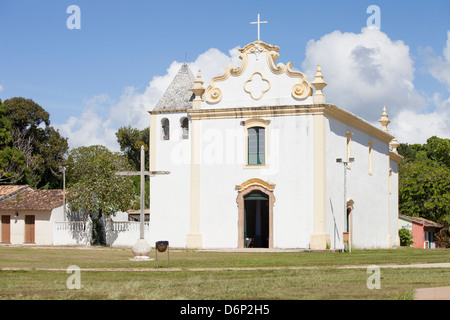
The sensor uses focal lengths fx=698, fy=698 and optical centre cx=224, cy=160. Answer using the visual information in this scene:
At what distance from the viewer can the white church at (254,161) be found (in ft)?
109

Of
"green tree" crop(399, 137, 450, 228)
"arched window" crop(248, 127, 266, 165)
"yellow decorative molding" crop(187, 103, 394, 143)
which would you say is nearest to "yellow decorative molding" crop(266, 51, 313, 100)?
"yellow decorative molding" crop(187, 103, 394, 143)

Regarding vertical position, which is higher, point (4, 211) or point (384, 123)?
point (384, 123)

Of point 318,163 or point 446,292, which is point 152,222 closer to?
point 318,163

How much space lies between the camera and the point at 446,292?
1351 cm

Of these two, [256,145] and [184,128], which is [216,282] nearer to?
[256,145]

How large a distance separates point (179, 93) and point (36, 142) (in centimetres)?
3013

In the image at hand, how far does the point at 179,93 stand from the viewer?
3781cm

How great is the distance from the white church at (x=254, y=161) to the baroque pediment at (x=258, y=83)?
0.16ft

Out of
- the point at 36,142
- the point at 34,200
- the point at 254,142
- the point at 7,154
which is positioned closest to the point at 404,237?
the point at 254,142
